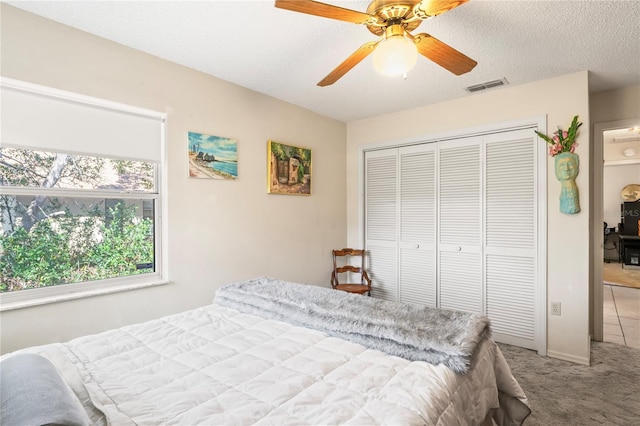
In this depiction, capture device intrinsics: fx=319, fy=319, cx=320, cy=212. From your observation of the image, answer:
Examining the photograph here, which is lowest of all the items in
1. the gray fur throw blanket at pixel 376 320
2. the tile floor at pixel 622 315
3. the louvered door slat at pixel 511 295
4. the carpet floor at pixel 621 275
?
the tile floor at pixel 622 315

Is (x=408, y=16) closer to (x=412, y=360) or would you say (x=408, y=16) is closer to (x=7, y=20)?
(x=412, y=360)

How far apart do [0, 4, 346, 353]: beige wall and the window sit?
0.11 metres

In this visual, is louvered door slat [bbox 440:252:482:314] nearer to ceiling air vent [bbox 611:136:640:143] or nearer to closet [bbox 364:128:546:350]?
A: closet [bbox 364:128:546:350]

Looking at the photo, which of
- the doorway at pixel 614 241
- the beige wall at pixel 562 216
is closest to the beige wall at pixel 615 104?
the doorway at pixel 614 241

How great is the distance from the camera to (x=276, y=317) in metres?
1.89

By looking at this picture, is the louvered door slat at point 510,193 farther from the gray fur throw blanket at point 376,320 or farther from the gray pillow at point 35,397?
the gray pillow at point 35,397

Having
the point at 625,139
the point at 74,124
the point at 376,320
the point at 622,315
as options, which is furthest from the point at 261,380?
the point at 625,139

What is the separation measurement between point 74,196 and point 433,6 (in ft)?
8.10

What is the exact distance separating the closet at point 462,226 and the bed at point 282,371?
5.67 feet

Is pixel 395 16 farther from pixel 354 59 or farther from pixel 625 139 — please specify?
pixel 625 139

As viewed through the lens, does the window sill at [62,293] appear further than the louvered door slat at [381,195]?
No

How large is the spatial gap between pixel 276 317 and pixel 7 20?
235 cm

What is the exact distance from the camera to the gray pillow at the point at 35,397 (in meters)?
0.81

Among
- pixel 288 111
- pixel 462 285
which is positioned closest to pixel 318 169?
pixel 288 111
